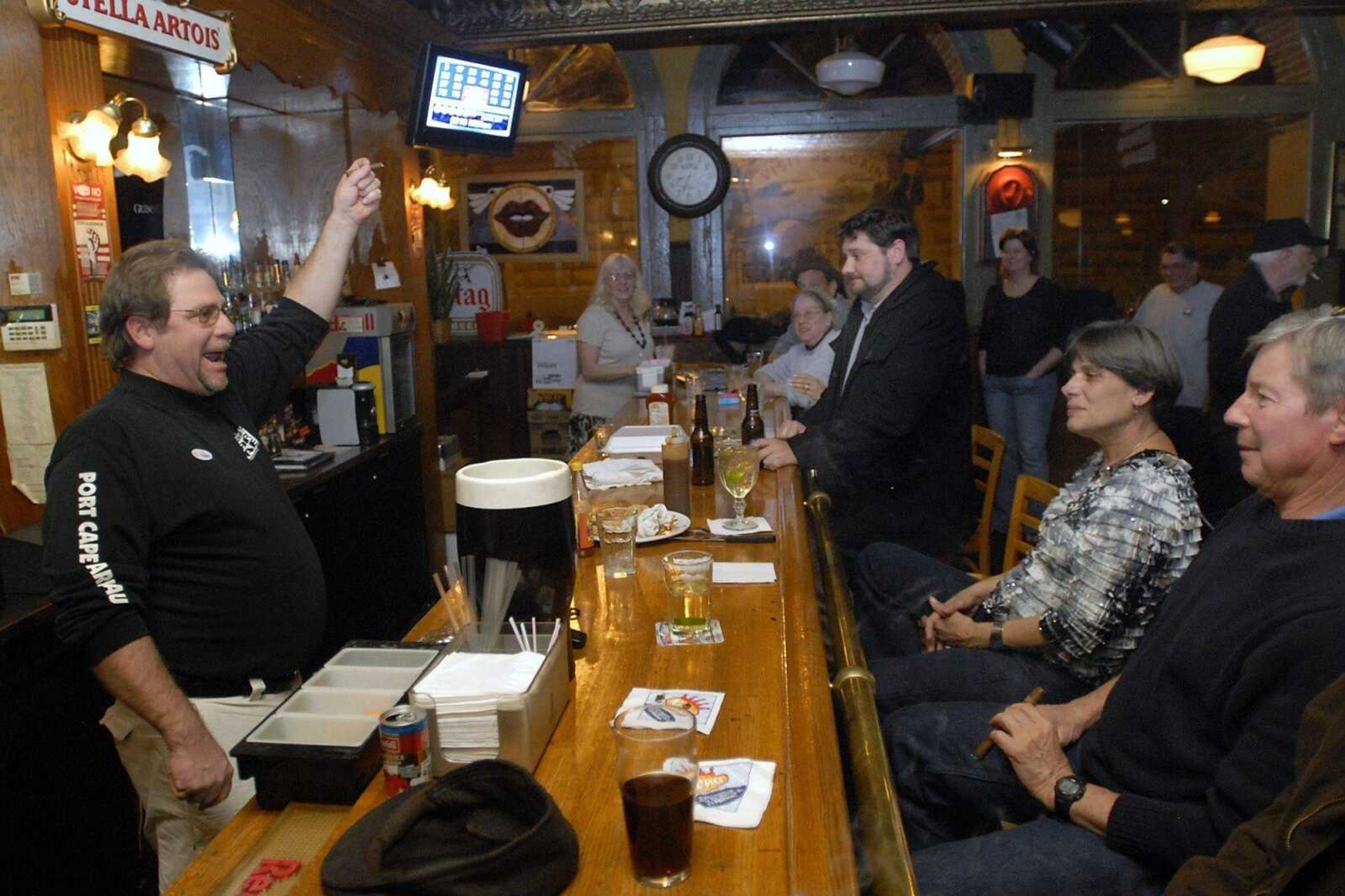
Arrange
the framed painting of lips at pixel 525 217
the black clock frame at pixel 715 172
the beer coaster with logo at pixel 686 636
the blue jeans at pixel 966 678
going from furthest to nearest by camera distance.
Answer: the framed painting of lips at pixel 525 217, the black clock frame at pixel 715 172, the blue jeans at pixel 966 678, the beer coaster with logo at pixel 686 636

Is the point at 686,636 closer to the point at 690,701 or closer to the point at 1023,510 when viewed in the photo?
the point at 690,701

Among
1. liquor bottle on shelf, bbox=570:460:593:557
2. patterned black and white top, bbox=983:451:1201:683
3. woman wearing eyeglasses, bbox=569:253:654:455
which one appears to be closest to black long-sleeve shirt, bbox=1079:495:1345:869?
patterned black and white top, bbox=983:451:1201:683

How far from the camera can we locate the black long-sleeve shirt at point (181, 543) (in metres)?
1.96

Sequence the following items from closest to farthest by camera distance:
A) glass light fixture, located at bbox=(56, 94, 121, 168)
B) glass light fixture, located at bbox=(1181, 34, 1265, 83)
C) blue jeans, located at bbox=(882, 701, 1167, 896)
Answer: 1. blue jeans, located at bbox=(882, 701, 1167, 896)
2. glass light fixture, located at bbox=(56, 94, 121, 168)
3. glass light fixture, located at bbox=(1181, 34, 1265, 83)

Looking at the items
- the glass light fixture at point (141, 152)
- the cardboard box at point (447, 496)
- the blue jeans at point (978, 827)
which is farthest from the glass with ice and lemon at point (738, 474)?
the cardboard box at point (447, 496)

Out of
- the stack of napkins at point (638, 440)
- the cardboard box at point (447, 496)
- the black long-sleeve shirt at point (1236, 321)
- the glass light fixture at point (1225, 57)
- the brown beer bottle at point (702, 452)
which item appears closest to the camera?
the brown beer bottle at point (702, 452)

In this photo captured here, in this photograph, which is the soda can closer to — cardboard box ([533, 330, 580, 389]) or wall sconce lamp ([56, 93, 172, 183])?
wall sconce lamp ([56, 93, 172, 183])

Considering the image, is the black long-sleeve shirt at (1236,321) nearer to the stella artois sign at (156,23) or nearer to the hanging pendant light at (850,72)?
the hanging pendant light at (850,72)

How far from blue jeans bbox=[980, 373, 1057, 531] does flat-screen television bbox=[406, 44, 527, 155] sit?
11.5 feet

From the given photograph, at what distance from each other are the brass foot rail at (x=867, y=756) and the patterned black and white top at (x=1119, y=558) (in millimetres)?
639

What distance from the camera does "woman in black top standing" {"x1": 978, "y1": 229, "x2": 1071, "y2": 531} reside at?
6625 mm

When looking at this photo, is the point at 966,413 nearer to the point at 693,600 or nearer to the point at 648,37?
the point at 693,600

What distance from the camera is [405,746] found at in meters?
1.34

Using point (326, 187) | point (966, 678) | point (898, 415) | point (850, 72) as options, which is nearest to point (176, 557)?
point (966, 678)
